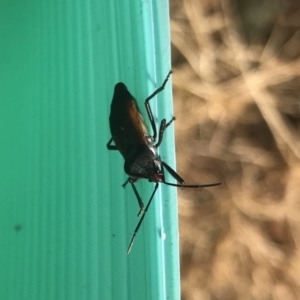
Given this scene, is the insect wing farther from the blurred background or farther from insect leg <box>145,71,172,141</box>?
the blurred background

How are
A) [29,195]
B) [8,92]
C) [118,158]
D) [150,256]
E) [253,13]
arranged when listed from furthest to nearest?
[253,13]
[8,92]
[29,195]
[118,158]
[150,256]

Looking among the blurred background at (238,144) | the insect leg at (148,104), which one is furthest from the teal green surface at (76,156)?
the blurred background at (238,144)

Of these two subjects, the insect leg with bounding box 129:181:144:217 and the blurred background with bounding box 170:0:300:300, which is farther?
the blurred background with bounding box 170:0:300:300

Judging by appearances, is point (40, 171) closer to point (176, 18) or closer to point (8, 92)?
point (8, 92)

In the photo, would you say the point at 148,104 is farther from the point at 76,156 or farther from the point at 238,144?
the point at 238,144

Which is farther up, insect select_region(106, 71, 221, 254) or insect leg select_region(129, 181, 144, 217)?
insect select_region(106, 71, 221, 254)

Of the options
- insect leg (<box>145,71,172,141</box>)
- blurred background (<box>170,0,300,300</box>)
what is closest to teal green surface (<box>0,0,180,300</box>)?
insect leg (<box>145,71,172,141</box>)

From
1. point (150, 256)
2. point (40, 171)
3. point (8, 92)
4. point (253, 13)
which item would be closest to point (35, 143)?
point (40, 171)
